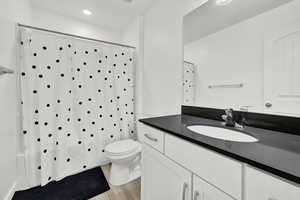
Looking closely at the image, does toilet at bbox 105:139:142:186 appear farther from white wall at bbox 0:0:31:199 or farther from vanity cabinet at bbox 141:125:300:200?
white wall at bbox 0:0:31:199

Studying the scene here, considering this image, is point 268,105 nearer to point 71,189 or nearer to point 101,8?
point 71,189

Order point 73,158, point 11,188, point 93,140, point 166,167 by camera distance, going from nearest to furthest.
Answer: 1. point 166,167
2. point 11,188
3. point 73,158
4. point 93,140

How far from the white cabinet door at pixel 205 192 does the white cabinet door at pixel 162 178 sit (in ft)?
0.13

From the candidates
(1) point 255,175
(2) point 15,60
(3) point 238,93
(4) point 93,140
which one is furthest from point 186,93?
(2) point 15,60

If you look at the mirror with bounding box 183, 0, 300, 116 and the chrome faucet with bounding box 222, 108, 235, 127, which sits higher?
the mirror with bounding box 183, 0, 300, 116

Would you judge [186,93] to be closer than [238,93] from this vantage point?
No

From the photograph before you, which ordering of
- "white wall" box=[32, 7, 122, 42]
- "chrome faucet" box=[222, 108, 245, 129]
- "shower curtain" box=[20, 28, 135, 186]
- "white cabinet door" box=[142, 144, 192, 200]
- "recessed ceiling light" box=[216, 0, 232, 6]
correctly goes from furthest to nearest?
"white wall" box=[32, 7, 122, 42] → "shower curtain" box=[20, 28, 135, 186] → "recessed ceiling light" box=[216, 0, 232, 6] → "chrome faucet" box=[222, 108, 245, 129] → "white cabinet door" box=[142, 144, 192, 200]

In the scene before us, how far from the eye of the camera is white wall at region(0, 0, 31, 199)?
46.4 inches

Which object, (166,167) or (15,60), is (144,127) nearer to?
(166,167)

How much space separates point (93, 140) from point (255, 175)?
6.16 ft

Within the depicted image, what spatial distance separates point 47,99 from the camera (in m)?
1.55

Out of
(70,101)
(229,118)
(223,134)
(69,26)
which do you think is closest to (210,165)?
(223,134)

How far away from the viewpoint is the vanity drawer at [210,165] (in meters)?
0.50

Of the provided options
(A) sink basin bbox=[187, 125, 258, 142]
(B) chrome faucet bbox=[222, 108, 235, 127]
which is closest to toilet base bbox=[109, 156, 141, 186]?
(A) sink basin bbox=[187, 125, 258, 142]
